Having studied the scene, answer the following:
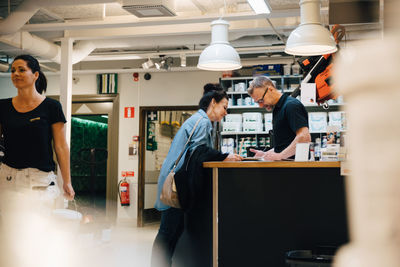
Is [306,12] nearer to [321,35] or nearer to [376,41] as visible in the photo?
[321,35]

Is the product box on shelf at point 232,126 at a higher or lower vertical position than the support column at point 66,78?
lower

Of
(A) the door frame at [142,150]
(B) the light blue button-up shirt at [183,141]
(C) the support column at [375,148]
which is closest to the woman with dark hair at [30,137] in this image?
(B) the light blue button-up shirt at [183,141]

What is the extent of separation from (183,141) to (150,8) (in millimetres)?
2814

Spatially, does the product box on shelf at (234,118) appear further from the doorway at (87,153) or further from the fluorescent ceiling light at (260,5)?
the doorway at (87,153)

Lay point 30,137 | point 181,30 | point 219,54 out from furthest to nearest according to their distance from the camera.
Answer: point 181,30 < point 219,54 < point 30,137

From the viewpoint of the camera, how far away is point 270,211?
2.86 meters

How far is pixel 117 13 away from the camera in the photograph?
7477 mm

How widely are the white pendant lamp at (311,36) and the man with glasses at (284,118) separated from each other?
0.44 m

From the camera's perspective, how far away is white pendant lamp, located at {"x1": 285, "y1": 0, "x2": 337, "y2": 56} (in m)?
3.59

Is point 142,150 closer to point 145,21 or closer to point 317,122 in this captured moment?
point 317,122

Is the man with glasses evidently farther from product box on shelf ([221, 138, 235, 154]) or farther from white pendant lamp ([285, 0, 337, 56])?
product box on shelf ([221, 138, 235, 154])

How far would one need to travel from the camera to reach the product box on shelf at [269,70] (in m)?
8.48

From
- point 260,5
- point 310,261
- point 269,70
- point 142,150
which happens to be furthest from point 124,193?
point 310,261

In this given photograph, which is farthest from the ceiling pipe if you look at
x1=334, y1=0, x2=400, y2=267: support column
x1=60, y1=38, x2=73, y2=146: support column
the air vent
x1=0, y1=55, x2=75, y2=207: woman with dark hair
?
x1=334, y1=0, x2=400, y2=267: support column
